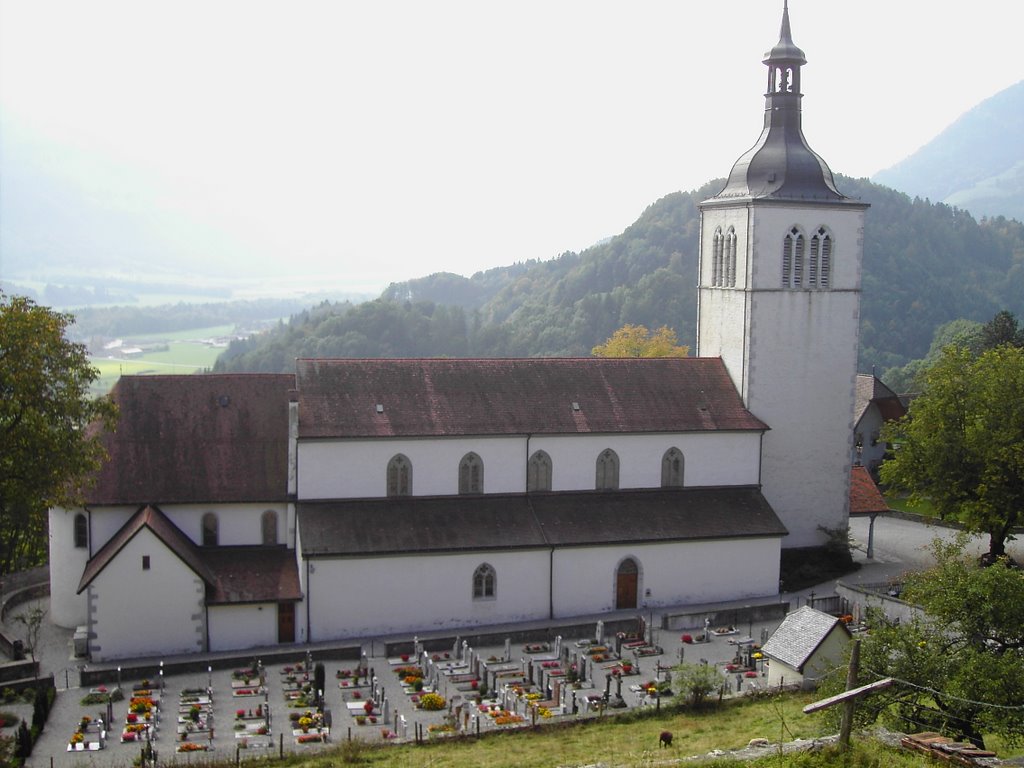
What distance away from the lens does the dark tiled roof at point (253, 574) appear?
35.6m

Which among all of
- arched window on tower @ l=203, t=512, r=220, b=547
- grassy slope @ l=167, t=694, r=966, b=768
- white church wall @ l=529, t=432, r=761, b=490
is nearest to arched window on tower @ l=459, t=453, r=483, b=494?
white church wall @ l=529, t=432, r=761, b=490

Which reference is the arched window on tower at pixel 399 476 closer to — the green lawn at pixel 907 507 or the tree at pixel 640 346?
the green lawn at pixel 907 507

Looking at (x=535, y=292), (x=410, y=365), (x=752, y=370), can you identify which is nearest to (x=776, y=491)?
(x=752, y=370)

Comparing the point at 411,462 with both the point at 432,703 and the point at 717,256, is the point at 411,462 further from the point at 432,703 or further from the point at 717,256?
the point at 717,256

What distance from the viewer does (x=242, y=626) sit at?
117 feet

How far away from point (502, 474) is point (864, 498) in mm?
17594

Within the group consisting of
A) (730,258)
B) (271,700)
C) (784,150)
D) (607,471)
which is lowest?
(271,700)

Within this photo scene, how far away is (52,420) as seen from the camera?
3133 centimetres

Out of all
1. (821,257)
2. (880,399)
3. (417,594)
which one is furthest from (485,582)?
(880,399)

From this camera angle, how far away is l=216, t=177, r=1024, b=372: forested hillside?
358ft

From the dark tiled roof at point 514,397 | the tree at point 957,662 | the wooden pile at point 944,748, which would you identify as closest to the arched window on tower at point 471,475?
the dark tiled roof at point 514,397

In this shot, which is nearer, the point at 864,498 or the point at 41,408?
the point at 41,408

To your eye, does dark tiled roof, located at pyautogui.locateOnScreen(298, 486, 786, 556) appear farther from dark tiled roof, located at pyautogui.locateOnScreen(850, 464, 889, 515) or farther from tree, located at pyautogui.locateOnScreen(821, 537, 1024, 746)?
tree, located at pyautogui.locateOnScreen(821, 537, 1024, 746)

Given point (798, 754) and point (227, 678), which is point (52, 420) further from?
point (798, 754)
